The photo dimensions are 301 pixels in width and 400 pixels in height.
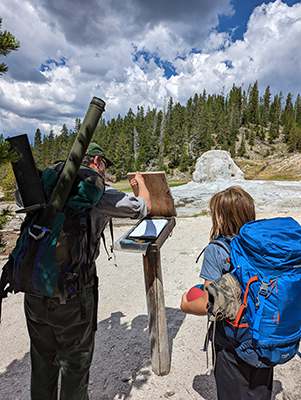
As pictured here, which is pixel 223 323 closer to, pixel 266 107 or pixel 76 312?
pixel 76 312

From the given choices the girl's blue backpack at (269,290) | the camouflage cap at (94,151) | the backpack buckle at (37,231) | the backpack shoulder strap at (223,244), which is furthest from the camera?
the camouflage cap at (94,151)

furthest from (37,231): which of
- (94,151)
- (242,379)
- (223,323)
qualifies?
(242,379)

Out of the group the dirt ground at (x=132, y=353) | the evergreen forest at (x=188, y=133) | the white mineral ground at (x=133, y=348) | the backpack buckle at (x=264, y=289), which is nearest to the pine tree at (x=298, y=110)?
the evergreen forest at (x=188, y=133)

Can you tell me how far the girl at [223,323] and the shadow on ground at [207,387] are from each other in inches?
42.0

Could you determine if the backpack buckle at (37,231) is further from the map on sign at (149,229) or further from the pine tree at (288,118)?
the pine tree at (288,118)

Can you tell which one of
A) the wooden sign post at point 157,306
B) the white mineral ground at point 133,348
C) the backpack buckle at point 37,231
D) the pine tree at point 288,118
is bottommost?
the white mineral ground at point 133,348

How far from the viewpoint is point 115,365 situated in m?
3.54

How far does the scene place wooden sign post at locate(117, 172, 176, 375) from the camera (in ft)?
8.69

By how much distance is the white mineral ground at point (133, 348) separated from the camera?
3.09 metres

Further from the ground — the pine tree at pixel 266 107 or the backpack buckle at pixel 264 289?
the pine tree at pixel 266 107

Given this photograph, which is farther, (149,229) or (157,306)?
(157,306)

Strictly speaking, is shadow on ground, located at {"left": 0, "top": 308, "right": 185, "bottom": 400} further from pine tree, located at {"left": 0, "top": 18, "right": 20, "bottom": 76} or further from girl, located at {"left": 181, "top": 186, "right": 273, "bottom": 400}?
pine tree, located at {"left": 0, "top": 18, "right": 20, "bottom": 76}

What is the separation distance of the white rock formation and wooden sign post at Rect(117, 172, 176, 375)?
13.1 m

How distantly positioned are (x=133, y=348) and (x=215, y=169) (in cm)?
1315
